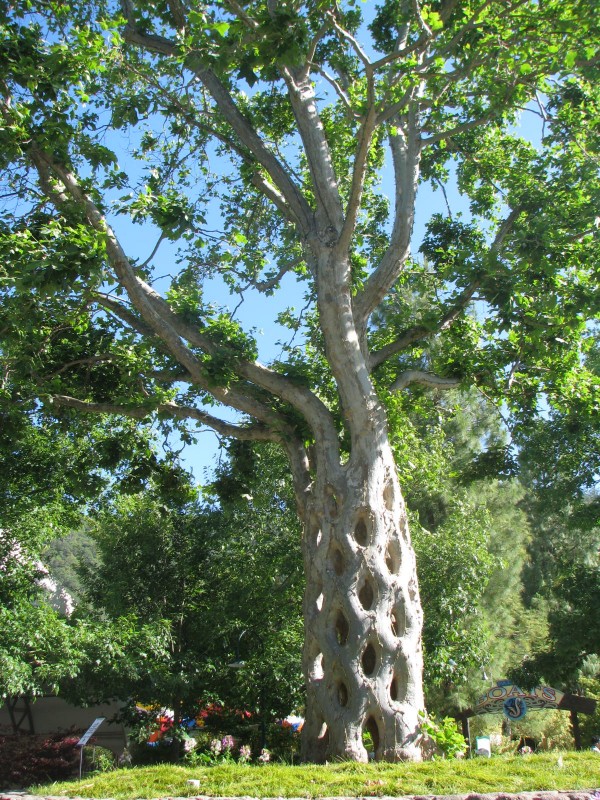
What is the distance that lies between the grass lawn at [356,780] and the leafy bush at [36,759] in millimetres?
6209

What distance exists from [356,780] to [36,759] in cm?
891

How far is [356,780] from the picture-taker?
221 inches

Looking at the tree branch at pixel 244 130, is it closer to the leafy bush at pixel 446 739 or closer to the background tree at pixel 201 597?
the background tree at pixel 201 597

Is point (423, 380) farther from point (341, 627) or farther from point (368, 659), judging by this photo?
point (368, 659)

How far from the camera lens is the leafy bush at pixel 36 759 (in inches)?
466

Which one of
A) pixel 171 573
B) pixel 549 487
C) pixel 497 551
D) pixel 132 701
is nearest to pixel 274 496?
pixel 171 573

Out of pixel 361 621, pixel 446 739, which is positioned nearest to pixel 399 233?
pixel 361 621

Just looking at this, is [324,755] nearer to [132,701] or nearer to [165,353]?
[165,353]

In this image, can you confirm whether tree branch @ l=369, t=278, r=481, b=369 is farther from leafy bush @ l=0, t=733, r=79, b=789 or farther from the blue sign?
leafy bush @ l=0, t=733, r=79, b=789

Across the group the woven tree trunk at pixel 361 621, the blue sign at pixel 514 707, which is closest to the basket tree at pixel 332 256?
the woven tree trunk at pixel 361 621

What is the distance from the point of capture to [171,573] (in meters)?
Result: 13.7

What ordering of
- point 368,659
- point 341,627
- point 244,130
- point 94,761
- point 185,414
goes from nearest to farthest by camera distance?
point 368,659
point 341,627
point 185,414
point 244,130
point 94,761

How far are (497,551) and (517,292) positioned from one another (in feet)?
48.3

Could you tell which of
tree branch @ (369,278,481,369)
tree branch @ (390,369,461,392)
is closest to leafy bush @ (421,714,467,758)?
tree branch @ (390,369,461,392)
